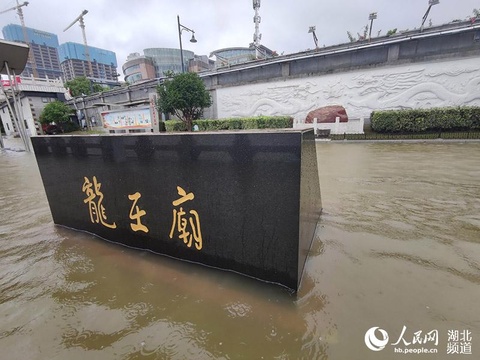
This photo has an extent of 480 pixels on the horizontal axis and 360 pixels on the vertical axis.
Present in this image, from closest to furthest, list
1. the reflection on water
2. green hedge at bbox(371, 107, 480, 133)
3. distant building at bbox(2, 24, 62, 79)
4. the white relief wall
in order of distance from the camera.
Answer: the reflection on water
green hedge at bbox(371, 107, 480, 133)
the white relief wall
distant building at bbox(2, 24, 62, 79)

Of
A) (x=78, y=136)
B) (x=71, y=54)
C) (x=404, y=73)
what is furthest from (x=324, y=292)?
(x=71, y=54)

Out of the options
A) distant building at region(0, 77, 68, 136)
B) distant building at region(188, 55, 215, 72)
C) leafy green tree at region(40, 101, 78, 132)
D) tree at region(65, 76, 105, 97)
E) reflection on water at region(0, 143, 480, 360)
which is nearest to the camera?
reflection on water at region(0, 143, 480, 360)

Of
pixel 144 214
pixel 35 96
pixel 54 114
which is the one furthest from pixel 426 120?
pixel 35 96

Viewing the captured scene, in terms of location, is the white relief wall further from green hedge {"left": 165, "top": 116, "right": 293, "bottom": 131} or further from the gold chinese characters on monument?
the gold chinese characters on monument

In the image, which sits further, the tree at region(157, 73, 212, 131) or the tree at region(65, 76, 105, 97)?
the tree at region(65, 76, 105, 97)

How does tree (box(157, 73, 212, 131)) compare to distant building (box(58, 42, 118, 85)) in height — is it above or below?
below

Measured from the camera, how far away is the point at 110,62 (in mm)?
77000

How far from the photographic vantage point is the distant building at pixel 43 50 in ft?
215

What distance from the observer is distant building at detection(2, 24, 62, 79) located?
215 ft

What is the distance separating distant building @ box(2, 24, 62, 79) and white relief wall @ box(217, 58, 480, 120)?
78080 mm

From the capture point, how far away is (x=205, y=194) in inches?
79.3

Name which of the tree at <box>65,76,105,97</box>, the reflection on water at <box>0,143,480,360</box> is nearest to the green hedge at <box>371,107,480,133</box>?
the reflection on water at <box>0,143,480,360</box>

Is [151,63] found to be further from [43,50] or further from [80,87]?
[43,50]

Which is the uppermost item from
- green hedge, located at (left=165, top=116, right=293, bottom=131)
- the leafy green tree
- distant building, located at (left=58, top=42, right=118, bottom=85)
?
distant building, located at (left=58, top=42, right=118, bottom=85)
